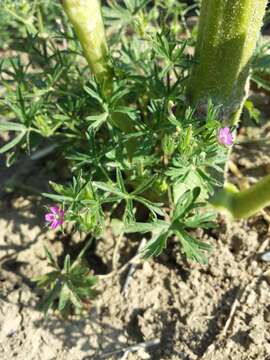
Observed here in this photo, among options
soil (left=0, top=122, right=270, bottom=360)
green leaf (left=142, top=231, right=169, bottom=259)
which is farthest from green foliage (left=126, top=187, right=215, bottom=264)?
soil (left=0, top=122, right=270, bottom=360)

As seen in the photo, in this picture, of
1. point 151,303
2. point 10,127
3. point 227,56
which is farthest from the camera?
point 151,303

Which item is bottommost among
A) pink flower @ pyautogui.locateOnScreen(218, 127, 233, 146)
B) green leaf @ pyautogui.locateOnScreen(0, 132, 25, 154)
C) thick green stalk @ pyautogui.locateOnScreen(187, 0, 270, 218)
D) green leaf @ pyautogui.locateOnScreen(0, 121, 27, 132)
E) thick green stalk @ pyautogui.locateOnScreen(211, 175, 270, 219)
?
thick green stalk @ pyautogui.locateOnScreen(211, 175, 270, 219)

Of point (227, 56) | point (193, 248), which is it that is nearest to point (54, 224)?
point (193, 248)

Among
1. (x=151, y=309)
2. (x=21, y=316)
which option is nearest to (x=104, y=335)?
(x=151, y=309)

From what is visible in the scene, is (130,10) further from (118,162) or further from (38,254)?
(38,254)

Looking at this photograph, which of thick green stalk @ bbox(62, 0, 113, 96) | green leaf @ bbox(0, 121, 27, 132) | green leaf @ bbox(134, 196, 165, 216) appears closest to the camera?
thick green stalk @ bbox(62, 0, 113, 96)

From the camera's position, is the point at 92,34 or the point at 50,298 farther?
the point at 50,298

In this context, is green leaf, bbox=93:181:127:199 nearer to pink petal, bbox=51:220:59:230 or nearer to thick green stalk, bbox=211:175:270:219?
pink petal, bbox=51:220:59:230

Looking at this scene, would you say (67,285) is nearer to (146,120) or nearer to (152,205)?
(152,205)
